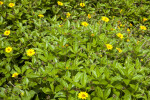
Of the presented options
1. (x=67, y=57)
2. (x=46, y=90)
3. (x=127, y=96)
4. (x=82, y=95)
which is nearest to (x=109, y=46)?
(x=67, y=57)

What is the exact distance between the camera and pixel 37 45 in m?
2.28

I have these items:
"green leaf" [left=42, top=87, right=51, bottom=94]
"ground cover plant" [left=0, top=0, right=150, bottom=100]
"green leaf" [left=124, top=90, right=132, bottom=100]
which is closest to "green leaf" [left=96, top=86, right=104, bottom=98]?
"ground cover plant" [left=0, top=0, right=150, bottom=100]

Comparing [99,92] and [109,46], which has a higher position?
[109,46]

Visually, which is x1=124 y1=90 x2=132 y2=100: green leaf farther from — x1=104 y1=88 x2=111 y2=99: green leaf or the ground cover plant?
x1=104 y1=88 x2=111 y2=99: green leaf

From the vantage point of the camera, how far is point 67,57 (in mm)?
2174

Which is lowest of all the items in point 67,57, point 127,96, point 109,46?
point 127,96

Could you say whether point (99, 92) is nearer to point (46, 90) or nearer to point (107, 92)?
point (107, 92)

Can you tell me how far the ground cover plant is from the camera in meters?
1.65

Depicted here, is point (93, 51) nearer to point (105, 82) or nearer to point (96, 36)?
point (96, 36)

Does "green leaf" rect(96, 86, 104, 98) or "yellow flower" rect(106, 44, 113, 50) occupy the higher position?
"yellow flower" rect(106, 44, 113, 50)

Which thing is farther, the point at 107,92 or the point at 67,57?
the point at 67,57

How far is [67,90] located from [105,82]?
0.42 m

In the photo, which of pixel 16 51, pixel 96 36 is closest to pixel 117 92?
pixel 96 36

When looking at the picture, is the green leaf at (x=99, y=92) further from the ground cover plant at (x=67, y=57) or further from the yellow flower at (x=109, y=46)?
the yellow flower at (x=109, y=46)
